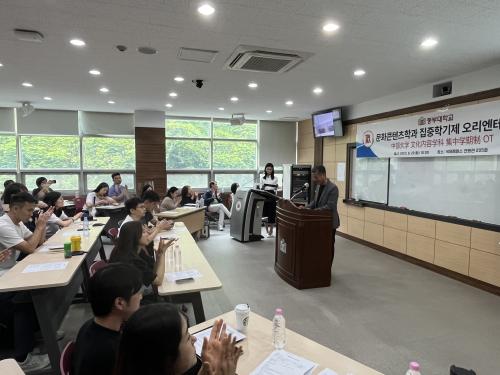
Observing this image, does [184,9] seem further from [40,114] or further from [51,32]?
[40,114]

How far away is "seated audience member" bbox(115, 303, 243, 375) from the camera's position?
3.17 ft

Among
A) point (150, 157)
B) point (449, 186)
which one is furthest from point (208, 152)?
point (449, 186)

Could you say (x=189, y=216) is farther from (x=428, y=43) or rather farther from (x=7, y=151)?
(x=7, y=151)

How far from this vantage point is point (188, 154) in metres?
9.05

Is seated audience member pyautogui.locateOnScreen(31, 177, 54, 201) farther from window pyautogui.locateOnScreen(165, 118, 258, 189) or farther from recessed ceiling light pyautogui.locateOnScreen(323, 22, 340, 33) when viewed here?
recessed ceiling light pyautogui.locateOnScreen(323, 22, 340, 33)

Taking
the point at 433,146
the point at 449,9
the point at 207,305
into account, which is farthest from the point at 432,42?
the point at 207,305

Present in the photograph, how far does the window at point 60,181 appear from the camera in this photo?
806 centimetres

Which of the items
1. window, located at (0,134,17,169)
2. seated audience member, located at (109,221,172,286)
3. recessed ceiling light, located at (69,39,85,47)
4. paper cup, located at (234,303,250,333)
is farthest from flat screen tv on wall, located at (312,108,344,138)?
window, located at (0,134,17,169)

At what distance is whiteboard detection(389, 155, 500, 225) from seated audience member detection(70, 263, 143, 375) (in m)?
4.64

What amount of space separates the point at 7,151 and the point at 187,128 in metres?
4.40

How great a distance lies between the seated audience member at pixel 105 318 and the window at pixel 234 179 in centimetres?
791

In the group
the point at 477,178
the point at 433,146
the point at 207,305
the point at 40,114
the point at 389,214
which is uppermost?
the point at 40,114

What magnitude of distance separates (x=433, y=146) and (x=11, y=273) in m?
5.54

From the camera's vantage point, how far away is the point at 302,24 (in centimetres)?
297
